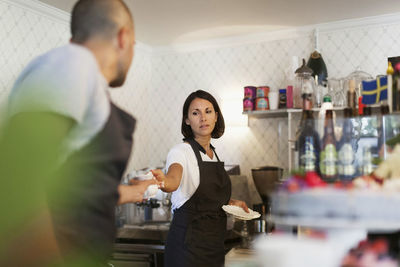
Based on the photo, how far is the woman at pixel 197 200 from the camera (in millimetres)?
2441

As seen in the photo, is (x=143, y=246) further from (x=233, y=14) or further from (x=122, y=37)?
(x=122, y=37)

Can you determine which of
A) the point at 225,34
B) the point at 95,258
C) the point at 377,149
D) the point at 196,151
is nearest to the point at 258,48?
the point at 225,34

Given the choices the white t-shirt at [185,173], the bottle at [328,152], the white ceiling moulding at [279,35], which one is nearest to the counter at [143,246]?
the white t-shirt at [185,173]

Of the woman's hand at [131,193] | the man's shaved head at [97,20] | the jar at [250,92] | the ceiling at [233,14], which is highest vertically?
the ceiling at [233,14]

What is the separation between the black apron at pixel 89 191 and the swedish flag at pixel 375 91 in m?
0.89

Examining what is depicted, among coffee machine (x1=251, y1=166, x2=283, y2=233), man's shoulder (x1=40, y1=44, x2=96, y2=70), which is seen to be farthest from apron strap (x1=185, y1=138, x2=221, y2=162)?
man's shoulder (x1=40, y1=44, x2=96, y2=70)

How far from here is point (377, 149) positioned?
1315 mm

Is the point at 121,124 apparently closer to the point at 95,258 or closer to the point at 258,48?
the point at 95,258

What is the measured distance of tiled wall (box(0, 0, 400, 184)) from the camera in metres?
3.27

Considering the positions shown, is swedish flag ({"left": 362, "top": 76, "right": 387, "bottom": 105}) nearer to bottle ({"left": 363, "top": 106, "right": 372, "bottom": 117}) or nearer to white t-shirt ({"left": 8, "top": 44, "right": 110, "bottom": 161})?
bottle ({"left": 363, "top": 106, "right": 372, "bottom": 117})

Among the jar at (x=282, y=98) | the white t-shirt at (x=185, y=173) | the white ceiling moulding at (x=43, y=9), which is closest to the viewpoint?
the white t-shirt at (x=185, y=173)

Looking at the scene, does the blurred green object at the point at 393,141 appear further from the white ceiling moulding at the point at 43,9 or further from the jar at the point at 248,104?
the white ceiling moulding at the point at 43,9

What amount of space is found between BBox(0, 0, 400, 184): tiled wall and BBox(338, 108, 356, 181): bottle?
7.50 ft

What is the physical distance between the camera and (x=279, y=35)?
406cm
